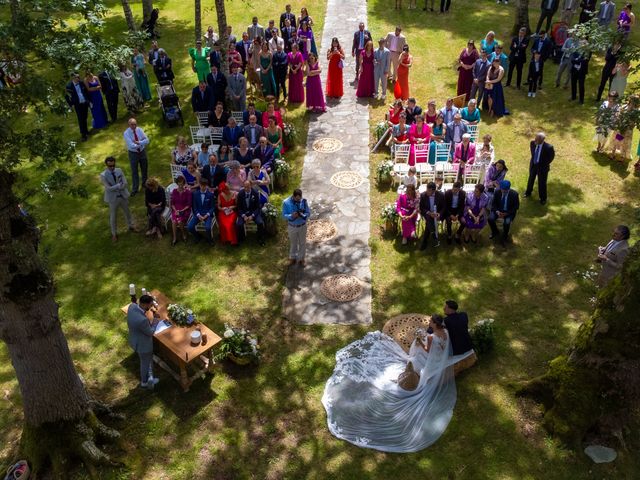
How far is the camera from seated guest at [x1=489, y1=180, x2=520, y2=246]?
1205 cm

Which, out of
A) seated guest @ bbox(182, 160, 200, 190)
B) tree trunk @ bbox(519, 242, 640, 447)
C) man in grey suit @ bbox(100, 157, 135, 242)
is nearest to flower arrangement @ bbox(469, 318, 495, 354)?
tree trunk @ bbox(519, 242, 640, 447)

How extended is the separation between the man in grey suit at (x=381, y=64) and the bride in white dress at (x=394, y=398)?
36.4 ft

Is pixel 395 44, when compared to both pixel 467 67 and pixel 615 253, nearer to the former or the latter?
pixel 467 67

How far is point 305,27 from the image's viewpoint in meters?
19.8

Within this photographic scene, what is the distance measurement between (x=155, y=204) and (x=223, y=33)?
586cm

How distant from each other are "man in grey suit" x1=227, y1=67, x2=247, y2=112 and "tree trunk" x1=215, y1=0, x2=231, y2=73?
1.00ft

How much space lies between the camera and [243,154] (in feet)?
45.5

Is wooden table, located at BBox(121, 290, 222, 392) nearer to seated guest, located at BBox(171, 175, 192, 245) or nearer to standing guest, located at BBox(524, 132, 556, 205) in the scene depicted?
seated guest, located at BBox(171, 175, 192, 245)

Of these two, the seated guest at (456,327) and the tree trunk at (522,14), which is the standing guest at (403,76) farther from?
the seated guest at (456,327)

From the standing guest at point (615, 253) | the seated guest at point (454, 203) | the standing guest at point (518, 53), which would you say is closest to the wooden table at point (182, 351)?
the seated guest at point (454, 203)

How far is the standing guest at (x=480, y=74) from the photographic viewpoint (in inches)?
658

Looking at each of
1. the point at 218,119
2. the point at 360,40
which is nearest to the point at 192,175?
the point at 218,119

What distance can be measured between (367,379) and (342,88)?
1211 centimetres

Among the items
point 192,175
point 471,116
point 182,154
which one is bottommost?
point 192,175
